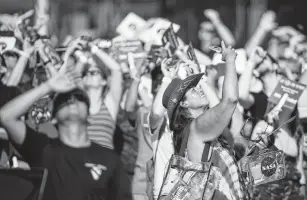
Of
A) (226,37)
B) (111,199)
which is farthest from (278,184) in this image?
(226,37)

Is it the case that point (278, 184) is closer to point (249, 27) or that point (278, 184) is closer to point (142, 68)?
point (142, 68)

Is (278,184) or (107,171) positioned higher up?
(107,171)

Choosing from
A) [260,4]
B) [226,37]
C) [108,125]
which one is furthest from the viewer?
[260,4]

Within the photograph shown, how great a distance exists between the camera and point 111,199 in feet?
18.4

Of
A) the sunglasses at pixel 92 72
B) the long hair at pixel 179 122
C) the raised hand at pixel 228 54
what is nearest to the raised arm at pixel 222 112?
the raised hand at pixel 228 54

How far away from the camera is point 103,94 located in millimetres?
7566

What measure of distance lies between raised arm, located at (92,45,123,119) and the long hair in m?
2.04

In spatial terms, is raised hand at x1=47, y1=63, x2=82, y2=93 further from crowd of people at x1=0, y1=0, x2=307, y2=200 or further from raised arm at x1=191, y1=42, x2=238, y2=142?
raised arm at x1=191, y1=42, x2=238, y2=142

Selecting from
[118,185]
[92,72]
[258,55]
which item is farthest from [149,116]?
[258,55]

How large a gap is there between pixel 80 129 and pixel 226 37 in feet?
18.3

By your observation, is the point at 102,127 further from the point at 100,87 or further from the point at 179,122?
the point at 179,122

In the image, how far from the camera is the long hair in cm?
517

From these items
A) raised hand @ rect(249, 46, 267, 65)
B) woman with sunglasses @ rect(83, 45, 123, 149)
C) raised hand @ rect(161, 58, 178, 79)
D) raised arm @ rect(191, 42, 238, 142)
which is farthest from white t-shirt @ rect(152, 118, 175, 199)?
raised hand @ rect(249, 46, 267, 65)

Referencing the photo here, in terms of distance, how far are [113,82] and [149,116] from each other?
141cm
